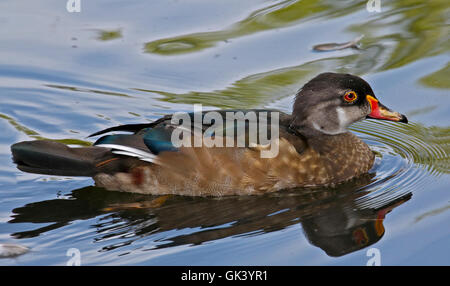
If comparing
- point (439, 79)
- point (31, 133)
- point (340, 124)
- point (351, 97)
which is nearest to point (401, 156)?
point (340, 124)

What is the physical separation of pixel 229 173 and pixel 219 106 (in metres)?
2.17

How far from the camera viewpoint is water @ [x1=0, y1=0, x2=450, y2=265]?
668 cm

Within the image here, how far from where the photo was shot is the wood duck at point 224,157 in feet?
25.6

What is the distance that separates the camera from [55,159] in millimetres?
7836

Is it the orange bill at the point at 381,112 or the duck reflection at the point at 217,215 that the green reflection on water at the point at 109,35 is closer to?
the duck reflection at the point at 217,215

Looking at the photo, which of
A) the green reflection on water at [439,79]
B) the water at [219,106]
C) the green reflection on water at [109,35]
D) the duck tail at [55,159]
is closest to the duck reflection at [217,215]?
the water at [219,106]

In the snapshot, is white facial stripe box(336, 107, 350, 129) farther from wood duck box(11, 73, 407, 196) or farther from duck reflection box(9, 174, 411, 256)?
duck reflection box(9, 174, 411, 256)

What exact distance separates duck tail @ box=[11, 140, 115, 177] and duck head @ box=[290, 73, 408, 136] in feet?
6.78

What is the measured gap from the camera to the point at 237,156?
7777mm

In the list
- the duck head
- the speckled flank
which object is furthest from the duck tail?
the duck head

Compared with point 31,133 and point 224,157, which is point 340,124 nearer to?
point 224,157
